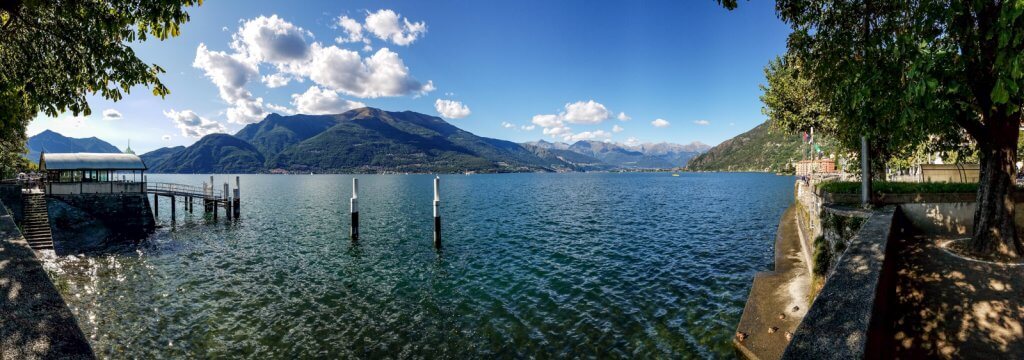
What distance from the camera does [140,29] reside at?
902cm

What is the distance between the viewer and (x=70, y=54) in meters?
9.51

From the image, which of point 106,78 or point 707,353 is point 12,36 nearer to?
point 106,78

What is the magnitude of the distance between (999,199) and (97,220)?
2302 inches

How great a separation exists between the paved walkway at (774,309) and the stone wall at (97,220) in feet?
138

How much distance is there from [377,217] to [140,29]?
42.5 meters

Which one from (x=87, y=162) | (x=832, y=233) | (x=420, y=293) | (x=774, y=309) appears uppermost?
(x=87, y=162)

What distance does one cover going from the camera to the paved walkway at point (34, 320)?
439 cm

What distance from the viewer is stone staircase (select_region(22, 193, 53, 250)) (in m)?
29.7

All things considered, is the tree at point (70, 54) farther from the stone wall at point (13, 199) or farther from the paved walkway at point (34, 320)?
the stone wall at point (13, 199)

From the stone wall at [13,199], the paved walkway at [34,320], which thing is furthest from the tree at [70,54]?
the stone wall at [13,199]

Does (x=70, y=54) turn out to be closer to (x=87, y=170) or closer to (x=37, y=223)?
(x=37, y=223)

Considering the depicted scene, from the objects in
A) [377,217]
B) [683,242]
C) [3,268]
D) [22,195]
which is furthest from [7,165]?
[683,242]

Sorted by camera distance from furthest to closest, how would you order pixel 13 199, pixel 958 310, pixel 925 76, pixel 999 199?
pixel 13 199 < pixel 999 199 < pixel 958 310 < pixel 925 76

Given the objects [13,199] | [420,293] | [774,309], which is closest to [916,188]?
[774,309]
